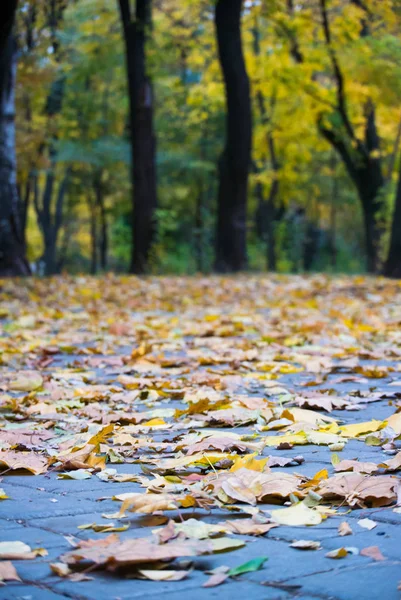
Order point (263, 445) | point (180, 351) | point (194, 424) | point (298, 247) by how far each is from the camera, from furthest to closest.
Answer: point (298, 247)
point (180, 351)
point (194, 424)
point (263, 445)

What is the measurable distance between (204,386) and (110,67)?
2790cm

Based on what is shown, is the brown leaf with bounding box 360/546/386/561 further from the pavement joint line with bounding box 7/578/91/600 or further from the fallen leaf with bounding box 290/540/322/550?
the pavement joint line with bounding box 7/578/91/600

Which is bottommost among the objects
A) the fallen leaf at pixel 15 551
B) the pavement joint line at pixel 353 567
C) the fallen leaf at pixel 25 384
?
the fallen leaf at pixel 25 384

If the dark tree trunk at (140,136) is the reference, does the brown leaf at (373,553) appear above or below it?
below

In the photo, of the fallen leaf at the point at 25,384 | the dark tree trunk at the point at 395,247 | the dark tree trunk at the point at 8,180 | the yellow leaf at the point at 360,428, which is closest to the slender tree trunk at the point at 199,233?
the dark tree trunk at the point at 395,247

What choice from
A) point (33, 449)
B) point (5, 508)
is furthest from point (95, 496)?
point (33, 449)

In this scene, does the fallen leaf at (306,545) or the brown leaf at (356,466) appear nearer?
the fallen leaf at (306,545)

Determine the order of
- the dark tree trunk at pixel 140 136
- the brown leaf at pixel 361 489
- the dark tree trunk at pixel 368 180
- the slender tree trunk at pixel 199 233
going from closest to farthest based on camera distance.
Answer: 1. the brown leaf at pixel 361 489
2. the dark tree trunk at pixel 140 136
3. the dark tree trunk at pixel 368 180
4. the slender tree trunk at pixel 199 233

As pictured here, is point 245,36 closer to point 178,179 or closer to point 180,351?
point 178,179

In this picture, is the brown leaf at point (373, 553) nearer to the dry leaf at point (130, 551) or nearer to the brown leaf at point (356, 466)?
the dry leaf at point (130, 551)

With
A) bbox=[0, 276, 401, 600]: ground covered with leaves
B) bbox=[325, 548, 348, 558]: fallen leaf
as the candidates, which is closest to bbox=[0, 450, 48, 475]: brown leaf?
bbox=[0, 276, 401, 600]: ground covered with leaves

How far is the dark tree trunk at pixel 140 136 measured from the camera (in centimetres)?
1939

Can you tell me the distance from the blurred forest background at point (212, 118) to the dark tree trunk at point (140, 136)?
3cm

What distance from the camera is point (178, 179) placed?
37.3 metres
